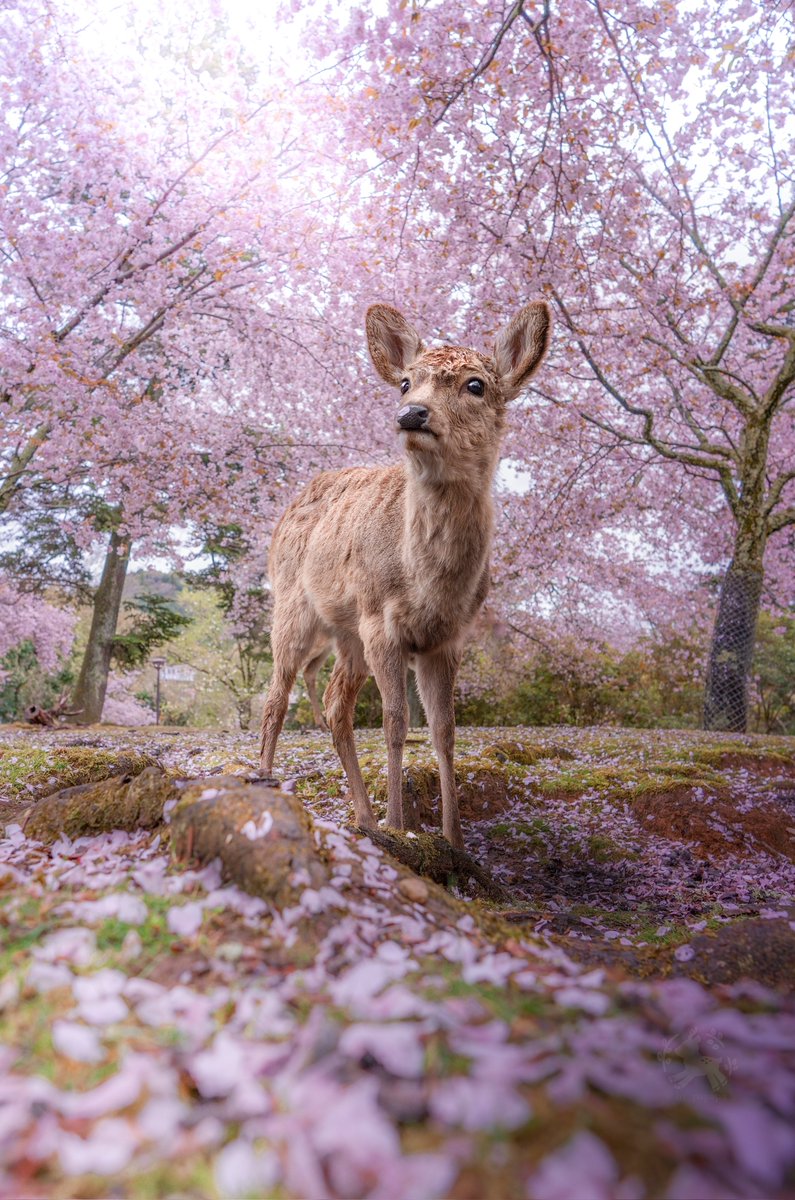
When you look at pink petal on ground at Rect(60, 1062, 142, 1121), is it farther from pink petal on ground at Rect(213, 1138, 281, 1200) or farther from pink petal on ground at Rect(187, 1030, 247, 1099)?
pink petal on ground at Rect(213, 1138, 281, 1200)

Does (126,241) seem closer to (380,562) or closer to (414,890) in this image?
(380,562)

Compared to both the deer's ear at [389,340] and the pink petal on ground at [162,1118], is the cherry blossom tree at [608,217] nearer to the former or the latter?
the deer's ear at [389,340]

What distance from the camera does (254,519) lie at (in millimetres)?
14562

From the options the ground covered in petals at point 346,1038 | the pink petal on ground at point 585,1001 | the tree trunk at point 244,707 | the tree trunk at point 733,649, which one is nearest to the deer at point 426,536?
the ground covered in petals at point 346,1038

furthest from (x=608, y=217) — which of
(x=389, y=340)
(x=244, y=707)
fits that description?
(x=244, y=707)

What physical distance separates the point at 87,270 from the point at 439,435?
28.5 ft

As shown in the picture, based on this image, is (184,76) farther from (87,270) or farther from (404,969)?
(404,969)

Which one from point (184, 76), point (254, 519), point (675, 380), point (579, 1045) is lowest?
point (579, 1045)

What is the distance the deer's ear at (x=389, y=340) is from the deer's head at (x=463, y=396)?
1 centimetres

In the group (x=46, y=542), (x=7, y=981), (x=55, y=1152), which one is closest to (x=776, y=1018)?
(x=55, y=1152)

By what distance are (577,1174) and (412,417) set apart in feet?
10.8

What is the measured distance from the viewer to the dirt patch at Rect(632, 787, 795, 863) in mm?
5430

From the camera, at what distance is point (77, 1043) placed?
1335mm

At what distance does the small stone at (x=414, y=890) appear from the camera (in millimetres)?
2484
